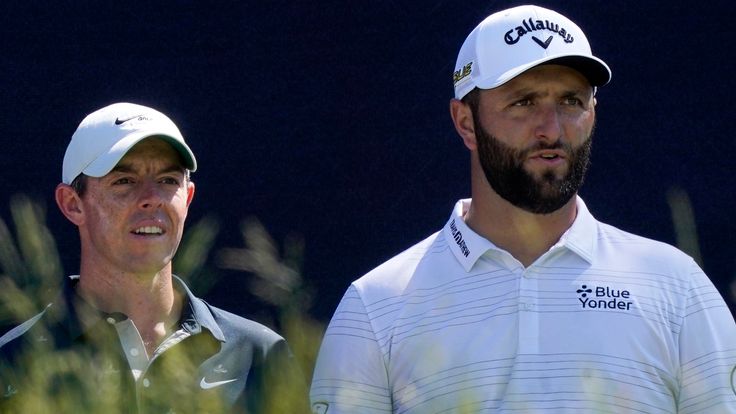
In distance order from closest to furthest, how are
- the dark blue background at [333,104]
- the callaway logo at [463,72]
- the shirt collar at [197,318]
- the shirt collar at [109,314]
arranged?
the shirt collar at [109,314] < the shirt collar at [197,318] < the callaway logo at [463,72] < the dark blue background at [333,104]

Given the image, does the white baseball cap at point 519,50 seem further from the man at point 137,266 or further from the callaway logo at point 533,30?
the man at point 137,266

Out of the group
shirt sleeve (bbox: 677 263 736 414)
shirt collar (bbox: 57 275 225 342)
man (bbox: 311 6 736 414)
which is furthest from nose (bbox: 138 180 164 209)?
shirt sleeve (bbox: 677 263 736 414)

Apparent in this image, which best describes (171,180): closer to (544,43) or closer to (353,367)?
(353,367)

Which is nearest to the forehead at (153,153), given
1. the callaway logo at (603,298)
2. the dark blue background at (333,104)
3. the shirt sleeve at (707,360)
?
the dark blue background at (333,104)

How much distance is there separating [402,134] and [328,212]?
9.6 inches

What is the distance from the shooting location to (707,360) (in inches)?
73.2

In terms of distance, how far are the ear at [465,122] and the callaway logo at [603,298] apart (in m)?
0.34

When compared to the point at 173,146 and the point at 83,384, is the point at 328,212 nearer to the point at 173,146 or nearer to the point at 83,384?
the point at 173,146

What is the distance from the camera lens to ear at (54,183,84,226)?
2.19 m

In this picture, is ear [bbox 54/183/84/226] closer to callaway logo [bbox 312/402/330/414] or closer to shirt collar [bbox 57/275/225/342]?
shirt collar [bbox 57/275/225/342]

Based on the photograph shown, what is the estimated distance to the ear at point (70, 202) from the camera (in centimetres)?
219

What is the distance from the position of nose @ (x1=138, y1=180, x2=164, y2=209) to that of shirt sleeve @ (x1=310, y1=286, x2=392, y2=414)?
14.7 inches

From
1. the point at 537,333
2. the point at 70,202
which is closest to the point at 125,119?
the point at 70,202

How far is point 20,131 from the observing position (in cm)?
287
